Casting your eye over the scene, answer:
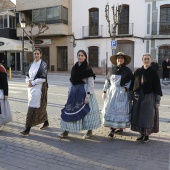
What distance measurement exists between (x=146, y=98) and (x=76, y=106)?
4.38 ft

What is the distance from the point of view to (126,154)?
14.4ft

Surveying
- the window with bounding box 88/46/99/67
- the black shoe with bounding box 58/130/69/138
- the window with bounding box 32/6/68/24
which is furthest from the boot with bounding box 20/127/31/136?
the window with bounding box 32/6/68/24

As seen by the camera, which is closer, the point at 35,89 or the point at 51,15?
the point at 35,89

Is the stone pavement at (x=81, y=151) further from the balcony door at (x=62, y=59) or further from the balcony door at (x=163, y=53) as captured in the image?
the balcony door at (x=62, y=59)

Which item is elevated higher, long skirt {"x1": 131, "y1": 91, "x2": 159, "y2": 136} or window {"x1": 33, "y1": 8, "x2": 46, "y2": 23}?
window {"x1": 33, "y1": 8, "x2": 46, "y2": 23}

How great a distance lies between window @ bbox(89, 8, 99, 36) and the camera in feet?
81.4

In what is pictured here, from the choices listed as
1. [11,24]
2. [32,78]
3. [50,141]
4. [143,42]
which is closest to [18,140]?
[50,141]

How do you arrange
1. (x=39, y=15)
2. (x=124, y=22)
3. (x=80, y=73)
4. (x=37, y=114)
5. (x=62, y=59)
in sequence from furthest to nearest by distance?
(x=62, y=59), (x=39, y=15), (x=124, y=22), (x=37, y=114), (x=80, y=73)

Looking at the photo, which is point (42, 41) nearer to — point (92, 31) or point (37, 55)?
point (92, 31)

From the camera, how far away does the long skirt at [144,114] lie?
4809mm

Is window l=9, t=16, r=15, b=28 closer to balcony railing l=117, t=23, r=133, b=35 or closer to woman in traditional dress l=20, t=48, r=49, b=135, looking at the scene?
balcony railing l=117, t=23, r=133, b=35

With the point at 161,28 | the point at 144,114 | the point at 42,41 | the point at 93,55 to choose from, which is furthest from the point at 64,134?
the point at 42,41

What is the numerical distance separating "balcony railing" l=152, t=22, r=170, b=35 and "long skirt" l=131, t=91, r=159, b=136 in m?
18.8

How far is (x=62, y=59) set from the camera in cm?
2703
